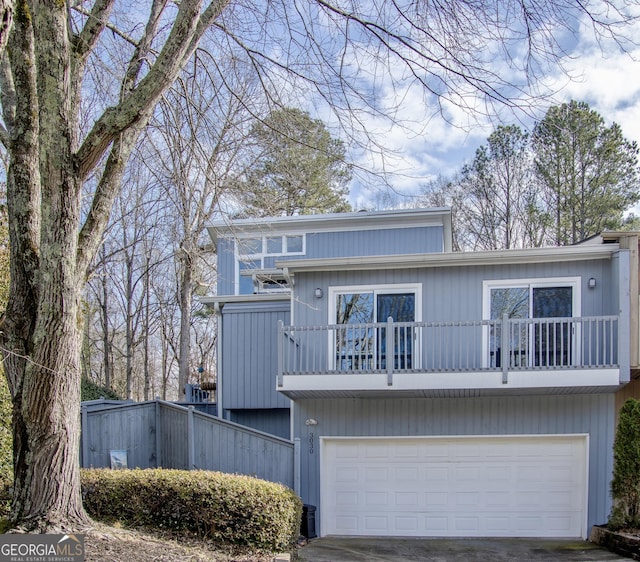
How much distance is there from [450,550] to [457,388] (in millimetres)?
2516

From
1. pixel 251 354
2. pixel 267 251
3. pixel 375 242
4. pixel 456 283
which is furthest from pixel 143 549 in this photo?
pixel 375 242

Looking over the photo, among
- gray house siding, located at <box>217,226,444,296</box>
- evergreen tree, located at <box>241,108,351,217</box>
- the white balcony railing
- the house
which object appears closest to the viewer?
evergreen tree, located at <box>241,108,351,217</box>

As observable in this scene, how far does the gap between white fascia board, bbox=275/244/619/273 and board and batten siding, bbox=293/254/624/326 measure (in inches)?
4.9

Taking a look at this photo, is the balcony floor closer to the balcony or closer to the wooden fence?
the balcony

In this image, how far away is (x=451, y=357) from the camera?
407 inches

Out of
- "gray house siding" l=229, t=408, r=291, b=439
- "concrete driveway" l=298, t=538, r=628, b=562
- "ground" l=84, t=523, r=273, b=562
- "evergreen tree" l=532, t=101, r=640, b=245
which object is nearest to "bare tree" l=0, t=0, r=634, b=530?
"ground" l=84, t=523, r=273, b=562

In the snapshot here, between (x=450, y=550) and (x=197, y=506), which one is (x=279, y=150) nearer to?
(x=197, y=506)

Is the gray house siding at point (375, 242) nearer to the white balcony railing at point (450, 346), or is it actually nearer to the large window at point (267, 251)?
the large window at point (267, 251)

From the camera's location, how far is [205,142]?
7.78 m

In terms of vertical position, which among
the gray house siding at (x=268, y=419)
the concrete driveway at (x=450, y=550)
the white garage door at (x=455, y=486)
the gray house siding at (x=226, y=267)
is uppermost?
the gray house siding at (x=226, y=267)

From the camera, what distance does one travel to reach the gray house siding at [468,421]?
10.1 metres

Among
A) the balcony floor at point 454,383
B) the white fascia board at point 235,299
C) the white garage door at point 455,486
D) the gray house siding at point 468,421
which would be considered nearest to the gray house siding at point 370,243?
the white fascia board at point 235,299

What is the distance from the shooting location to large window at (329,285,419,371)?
34.4 ft

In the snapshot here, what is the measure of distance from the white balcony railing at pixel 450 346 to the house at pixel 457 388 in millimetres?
25
